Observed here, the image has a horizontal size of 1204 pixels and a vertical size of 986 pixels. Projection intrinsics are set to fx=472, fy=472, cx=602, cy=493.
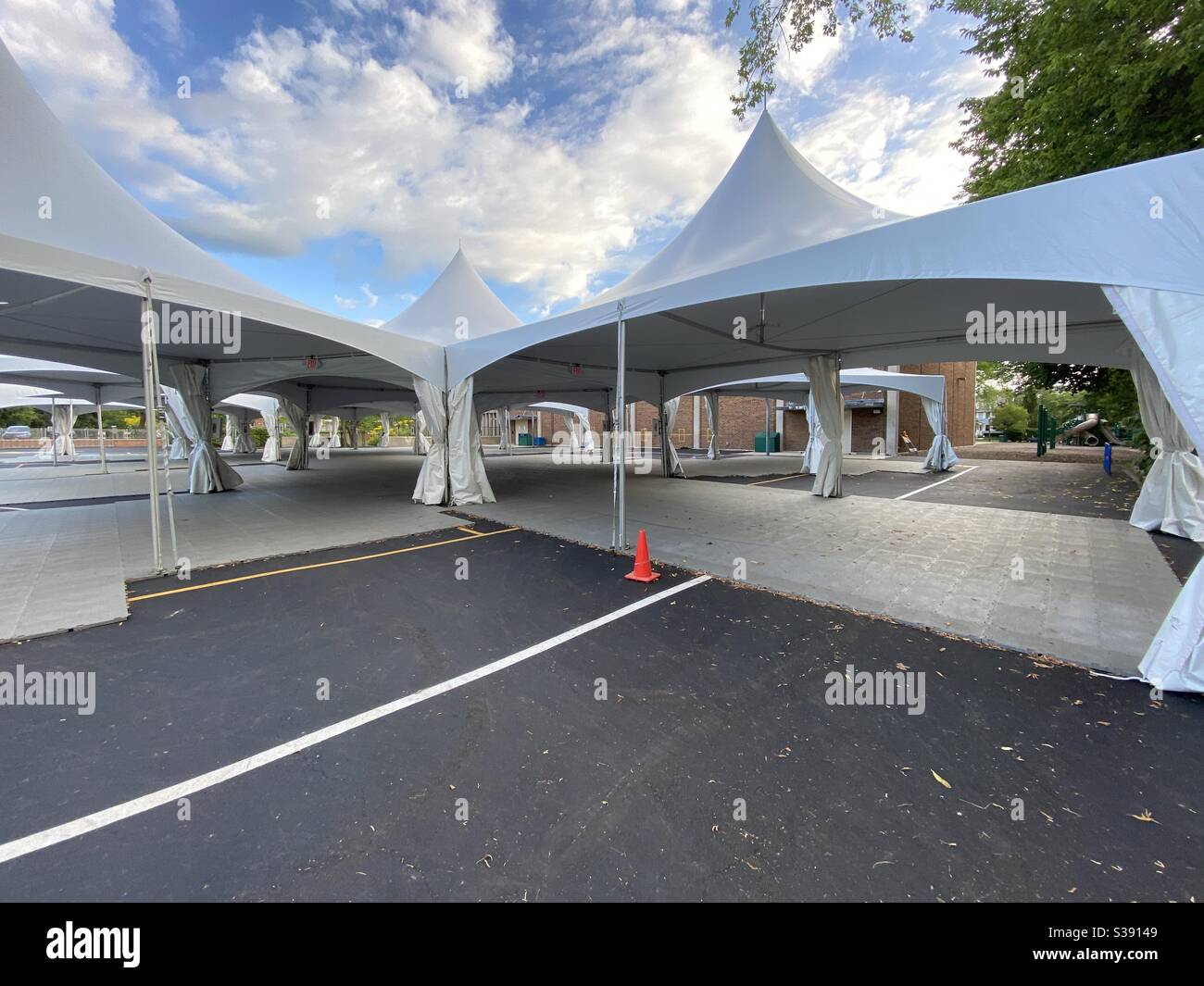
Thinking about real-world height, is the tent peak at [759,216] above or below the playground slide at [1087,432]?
above

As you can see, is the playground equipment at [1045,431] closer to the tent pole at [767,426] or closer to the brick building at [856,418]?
the brick building at [856,418]

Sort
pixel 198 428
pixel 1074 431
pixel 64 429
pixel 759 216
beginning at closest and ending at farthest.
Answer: pixel 759 216, pixel 198 428, pixel 64 429, pixel 1074 431

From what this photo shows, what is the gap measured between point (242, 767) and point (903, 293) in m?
7.66

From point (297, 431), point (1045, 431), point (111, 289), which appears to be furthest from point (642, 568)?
point (1045, 431)

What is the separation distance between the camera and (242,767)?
2377 millimetres

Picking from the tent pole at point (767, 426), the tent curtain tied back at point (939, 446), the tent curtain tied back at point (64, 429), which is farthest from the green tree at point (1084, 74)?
the tent curtain tied back at point (64, 429)

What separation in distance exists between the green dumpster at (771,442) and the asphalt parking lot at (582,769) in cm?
2648

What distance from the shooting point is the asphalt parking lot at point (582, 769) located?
1.78 m

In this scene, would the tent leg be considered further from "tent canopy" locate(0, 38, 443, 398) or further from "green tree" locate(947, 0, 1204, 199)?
"green tree" locate(947, 0, 1204, 199)

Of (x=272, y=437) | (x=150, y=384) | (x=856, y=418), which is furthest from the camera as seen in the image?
(x=856, y=418)

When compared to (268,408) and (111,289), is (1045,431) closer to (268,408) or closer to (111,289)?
(111,289)

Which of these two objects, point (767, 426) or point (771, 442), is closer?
point (771, 442)

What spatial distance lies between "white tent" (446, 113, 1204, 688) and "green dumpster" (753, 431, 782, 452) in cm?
1605
